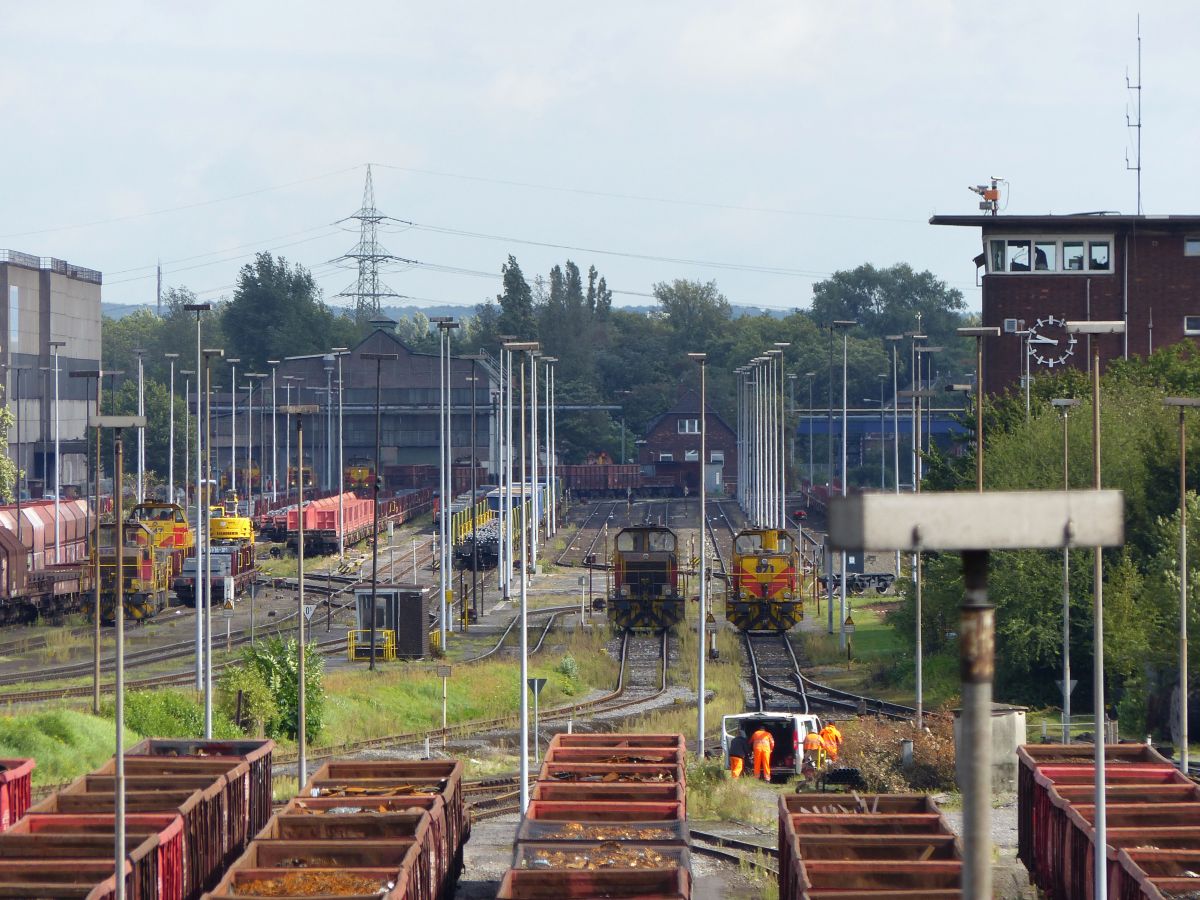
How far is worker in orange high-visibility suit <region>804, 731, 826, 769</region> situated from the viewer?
3109 centimetres

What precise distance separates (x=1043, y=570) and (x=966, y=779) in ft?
111

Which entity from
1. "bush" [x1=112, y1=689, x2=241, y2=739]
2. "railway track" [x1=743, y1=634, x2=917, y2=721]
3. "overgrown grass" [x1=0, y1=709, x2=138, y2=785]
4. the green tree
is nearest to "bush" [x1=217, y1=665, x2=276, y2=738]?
"bush" [x1=112, y1=689, x2=241, y2=739]

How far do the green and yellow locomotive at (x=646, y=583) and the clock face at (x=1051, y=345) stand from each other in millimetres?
19228

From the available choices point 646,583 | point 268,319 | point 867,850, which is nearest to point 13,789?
point 867,850

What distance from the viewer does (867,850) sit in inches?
693

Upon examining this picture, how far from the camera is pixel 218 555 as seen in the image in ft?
190

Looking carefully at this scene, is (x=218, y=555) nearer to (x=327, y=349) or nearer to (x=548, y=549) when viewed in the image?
(x=548, y=549)

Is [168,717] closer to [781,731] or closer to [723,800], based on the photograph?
[723,800]

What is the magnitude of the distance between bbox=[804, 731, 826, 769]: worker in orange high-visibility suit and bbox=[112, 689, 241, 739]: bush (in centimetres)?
1217

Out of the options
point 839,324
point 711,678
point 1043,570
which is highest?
point 839,324

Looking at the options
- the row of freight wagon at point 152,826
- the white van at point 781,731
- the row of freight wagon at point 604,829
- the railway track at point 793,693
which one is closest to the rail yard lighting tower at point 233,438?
the railway track at point 793,693

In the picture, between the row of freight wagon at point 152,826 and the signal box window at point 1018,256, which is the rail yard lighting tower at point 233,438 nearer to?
the signal box window at point 1018,256

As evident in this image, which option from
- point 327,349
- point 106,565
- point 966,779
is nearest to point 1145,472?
point 106,565

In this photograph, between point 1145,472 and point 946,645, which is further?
point 946,645
